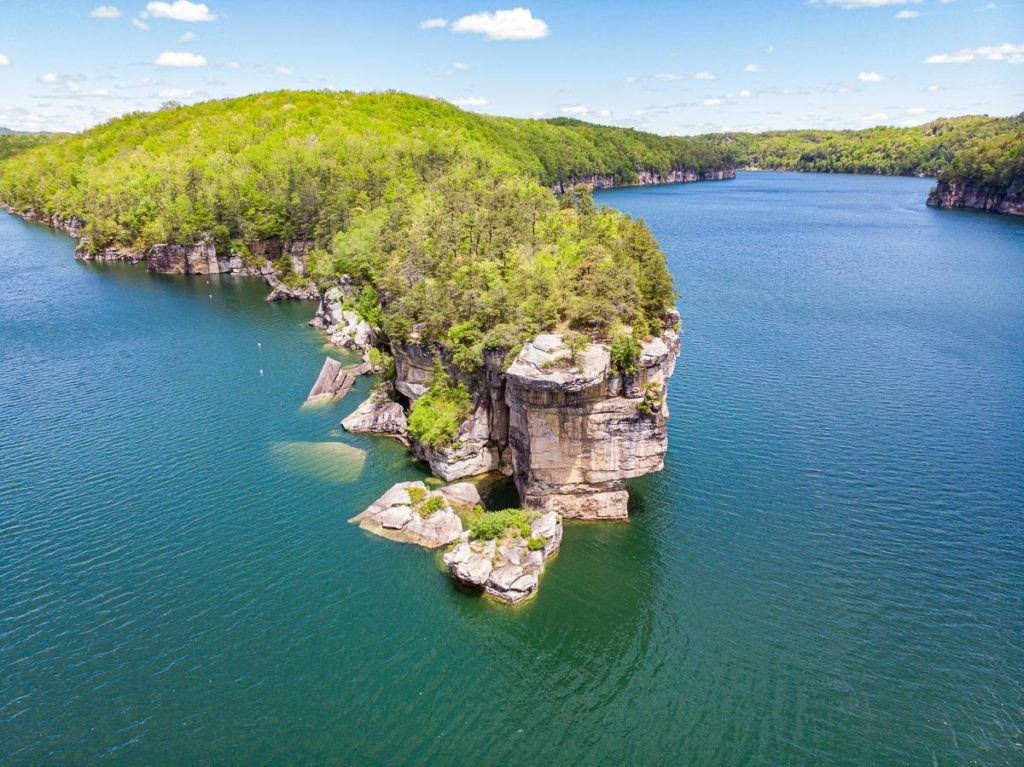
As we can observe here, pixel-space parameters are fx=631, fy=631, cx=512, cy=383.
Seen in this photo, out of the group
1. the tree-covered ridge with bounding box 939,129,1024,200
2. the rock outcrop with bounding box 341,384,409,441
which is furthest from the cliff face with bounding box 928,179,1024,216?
the rock outcrop with bounding box 341,384,409,441

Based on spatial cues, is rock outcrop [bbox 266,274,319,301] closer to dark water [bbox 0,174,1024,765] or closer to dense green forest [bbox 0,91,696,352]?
dense green forest [bbox 0,91,696,352]

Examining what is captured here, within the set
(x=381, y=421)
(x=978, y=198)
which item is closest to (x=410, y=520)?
(x=381, y=421)

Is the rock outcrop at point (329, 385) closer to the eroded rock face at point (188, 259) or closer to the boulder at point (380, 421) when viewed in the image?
the boulder at point (380, 421)

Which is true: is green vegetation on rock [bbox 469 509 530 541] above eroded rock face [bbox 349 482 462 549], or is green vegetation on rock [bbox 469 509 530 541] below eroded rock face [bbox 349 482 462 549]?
above

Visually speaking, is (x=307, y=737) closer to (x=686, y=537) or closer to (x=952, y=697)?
(x=686, y=537)

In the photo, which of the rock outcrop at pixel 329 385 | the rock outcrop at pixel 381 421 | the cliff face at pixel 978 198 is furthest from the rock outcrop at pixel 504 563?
A: the cliff face at pixel 978 198

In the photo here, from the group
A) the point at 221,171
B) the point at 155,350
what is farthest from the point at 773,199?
the point at 155,350
